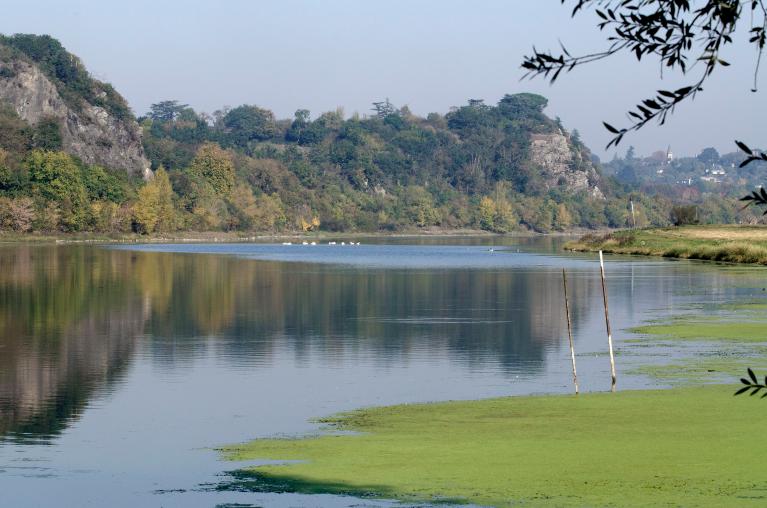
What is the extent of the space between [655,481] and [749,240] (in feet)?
371

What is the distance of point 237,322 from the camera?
5456 cm

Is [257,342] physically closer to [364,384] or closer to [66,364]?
[66,364]

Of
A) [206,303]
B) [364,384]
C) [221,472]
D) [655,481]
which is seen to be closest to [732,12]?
[655,481]

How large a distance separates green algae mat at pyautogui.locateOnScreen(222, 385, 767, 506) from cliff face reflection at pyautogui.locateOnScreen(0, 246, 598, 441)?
686cm

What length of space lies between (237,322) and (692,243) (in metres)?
88.5

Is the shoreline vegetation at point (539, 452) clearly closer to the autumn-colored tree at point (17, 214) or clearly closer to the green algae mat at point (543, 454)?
the green algae mat at point (543, 454)

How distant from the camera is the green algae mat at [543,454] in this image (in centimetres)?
1978

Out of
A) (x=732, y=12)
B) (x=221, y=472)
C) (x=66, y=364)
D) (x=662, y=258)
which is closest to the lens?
(x=732, y=12)

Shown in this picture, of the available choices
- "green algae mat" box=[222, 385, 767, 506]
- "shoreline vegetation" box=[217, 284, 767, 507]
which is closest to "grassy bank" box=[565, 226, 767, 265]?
"shoreline vegetation" box=[217, 284, 767, 507]

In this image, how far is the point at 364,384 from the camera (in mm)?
35094

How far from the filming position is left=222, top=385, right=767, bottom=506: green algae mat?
64.9 ft

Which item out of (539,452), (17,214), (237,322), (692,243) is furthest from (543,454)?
(17,214)

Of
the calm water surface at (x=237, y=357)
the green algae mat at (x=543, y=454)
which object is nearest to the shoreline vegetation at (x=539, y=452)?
the green algae mat at (x=543, y=454)

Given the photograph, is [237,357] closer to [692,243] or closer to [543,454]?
[543,454]
